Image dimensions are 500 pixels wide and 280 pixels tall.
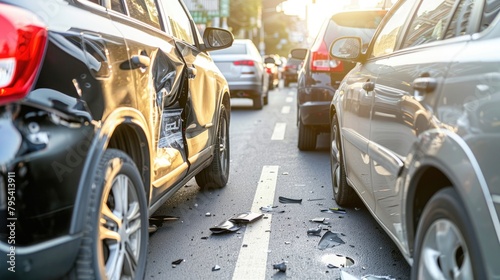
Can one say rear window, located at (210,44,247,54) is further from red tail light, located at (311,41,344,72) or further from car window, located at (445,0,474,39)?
car window, located at (445,0,474,39)

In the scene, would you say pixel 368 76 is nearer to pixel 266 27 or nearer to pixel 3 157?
pixel 3 157

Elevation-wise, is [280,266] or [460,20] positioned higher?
[460,20]

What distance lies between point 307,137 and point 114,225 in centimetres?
613

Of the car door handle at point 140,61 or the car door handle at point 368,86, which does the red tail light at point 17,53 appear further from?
the car door handle at point 368,86

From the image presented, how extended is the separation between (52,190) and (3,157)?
0.67 feet

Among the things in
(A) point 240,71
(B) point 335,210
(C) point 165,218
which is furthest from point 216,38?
(A) point 240,71

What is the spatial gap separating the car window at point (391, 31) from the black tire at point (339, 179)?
3.30ft

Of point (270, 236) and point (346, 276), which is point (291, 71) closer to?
point (270, 236)

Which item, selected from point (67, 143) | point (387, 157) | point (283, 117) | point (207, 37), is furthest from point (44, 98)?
point (283, 117)

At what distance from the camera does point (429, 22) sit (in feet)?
11.0

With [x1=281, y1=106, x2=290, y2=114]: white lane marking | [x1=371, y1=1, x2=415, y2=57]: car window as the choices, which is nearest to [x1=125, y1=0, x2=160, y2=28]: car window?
[x1=371, y1=1, x2=415, y2=57]: car window

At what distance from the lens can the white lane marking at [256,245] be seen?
3.75 metres

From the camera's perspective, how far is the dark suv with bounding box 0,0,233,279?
215 centimetres

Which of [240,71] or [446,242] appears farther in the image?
[240,71]
